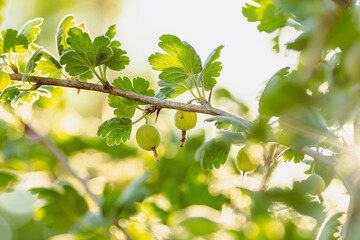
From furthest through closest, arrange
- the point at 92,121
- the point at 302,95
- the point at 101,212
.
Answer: the point at 92,121 < the point at 101,212 < the point at 302,95

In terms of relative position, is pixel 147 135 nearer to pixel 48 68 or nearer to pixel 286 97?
pixel 48 68

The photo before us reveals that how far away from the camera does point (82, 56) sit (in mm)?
782

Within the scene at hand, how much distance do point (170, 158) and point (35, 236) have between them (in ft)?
11.7

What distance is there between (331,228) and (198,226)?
241 mm

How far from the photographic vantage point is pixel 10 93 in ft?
2.61

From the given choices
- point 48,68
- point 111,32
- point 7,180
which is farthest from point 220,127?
point 7,180

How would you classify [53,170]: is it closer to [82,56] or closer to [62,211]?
A: [62,211]

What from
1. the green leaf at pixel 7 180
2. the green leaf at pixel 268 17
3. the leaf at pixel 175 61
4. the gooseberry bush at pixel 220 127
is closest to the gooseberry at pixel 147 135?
the gooseberry bush at pixel 220 127

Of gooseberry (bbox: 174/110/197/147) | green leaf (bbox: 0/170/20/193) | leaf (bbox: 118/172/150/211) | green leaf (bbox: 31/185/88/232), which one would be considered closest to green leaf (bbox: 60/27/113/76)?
gooseberry (bbox: 174/110/197/147)

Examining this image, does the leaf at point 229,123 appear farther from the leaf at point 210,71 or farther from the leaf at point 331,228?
the leaf at point 331,228

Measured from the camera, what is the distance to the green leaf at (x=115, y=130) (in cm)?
84

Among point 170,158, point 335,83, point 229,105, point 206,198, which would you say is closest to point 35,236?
point 170,158

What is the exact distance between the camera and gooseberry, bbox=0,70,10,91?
0.78 meters

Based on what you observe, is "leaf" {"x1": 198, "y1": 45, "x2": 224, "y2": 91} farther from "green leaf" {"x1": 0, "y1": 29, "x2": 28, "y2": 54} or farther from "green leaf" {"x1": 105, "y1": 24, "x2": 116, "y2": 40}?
"green leaf" {"x1": 0, "y1": 29, "x2": 28, "y2": 54}
